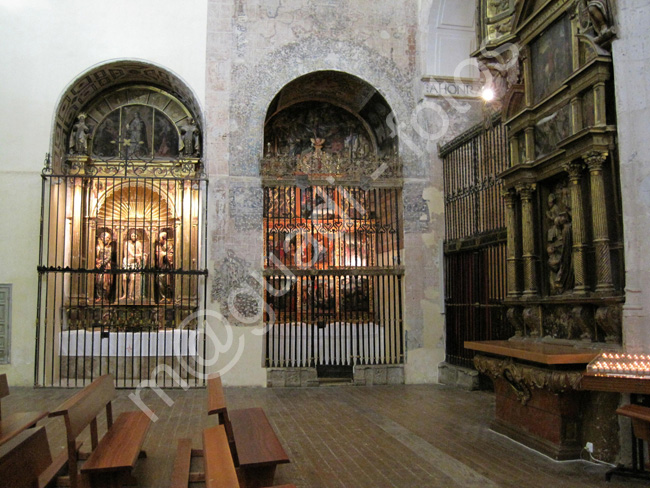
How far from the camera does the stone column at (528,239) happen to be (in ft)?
24.3

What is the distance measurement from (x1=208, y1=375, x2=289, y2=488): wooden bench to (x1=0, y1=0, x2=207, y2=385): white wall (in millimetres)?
6629

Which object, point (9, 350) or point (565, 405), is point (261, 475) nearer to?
point (565, 405)

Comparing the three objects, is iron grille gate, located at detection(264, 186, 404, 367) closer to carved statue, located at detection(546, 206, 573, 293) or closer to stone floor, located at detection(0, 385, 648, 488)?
stone floor, located at detection(0, 385, 648, 488)

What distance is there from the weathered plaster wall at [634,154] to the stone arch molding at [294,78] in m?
6.03

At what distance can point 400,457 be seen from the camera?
19.1ft

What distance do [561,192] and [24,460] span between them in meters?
6.06

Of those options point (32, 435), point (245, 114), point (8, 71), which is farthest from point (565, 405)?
point (8, 71)

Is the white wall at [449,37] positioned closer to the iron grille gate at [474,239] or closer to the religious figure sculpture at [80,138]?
the iron grille gate at [474,239]

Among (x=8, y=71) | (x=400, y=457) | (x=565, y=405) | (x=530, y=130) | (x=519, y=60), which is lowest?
(x=400, y=457)

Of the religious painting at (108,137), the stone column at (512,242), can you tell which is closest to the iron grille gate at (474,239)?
the stone column at (512,242)

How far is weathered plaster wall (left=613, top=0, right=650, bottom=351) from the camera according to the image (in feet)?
18.2

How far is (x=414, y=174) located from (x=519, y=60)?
4138 mm

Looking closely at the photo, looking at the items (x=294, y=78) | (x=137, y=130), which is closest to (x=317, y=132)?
(x=294, y=78)

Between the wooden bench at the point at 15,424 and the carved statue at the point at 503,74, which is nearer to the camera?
the wooden bench at the point at 15,424
